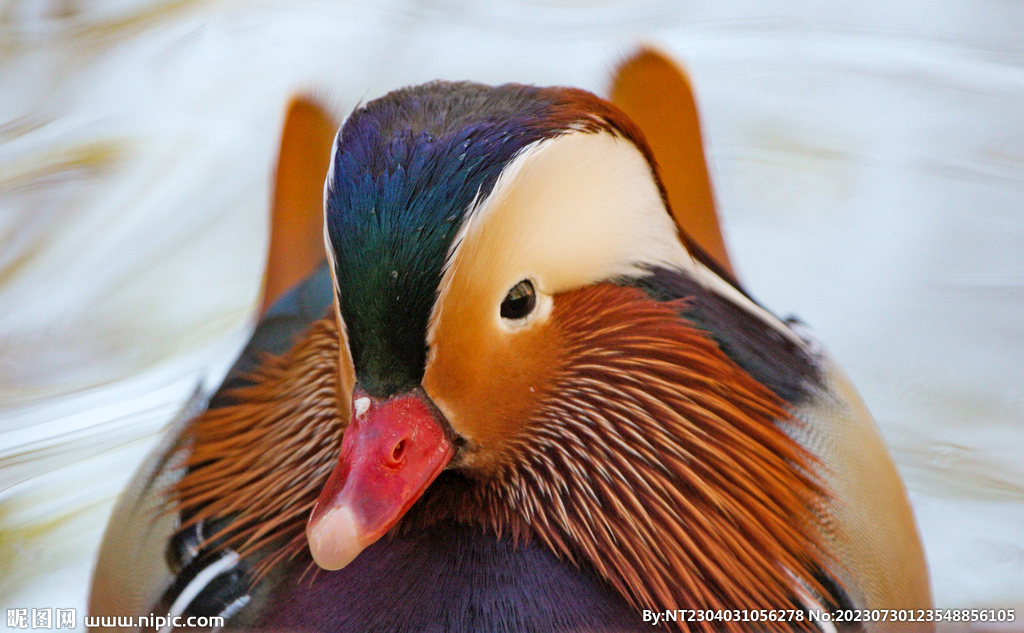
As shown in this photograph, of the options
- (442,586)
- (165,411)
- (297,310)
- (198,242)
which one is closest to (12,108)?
(198,242)

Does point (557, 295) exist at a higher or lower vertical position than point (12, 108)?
higher

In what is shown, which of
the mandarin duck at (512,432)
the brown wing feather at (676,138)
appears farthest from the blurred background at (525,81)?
Answer: the mandarin duck at (512,432)

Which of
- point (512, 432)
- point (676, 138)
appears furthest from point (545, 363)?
point (676, 138)

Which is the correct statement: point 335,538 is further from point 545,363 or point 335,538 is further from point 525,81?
point 525,81

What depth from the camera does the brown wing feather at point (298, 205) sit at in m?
0.72

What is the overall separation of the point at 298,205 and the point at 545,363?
353 millimetres

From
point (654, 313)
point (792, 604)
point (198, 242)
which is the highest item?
point (654, 313)

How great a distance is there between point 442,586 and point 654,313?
0.19 meters

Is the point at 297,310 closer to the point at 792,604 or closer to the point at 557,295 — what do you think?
the point at 557,295

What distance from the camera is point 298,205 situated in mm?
744

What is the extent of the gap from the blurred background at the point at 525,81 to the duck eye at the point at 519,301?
1.49 feet

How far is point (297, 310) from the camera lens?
0.66m

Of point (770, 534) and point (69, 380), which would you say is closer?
point (770, 534)

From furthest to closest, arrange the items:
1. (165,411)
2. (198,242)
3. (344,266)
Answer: (198,242)
(165,411)
(344,266)
